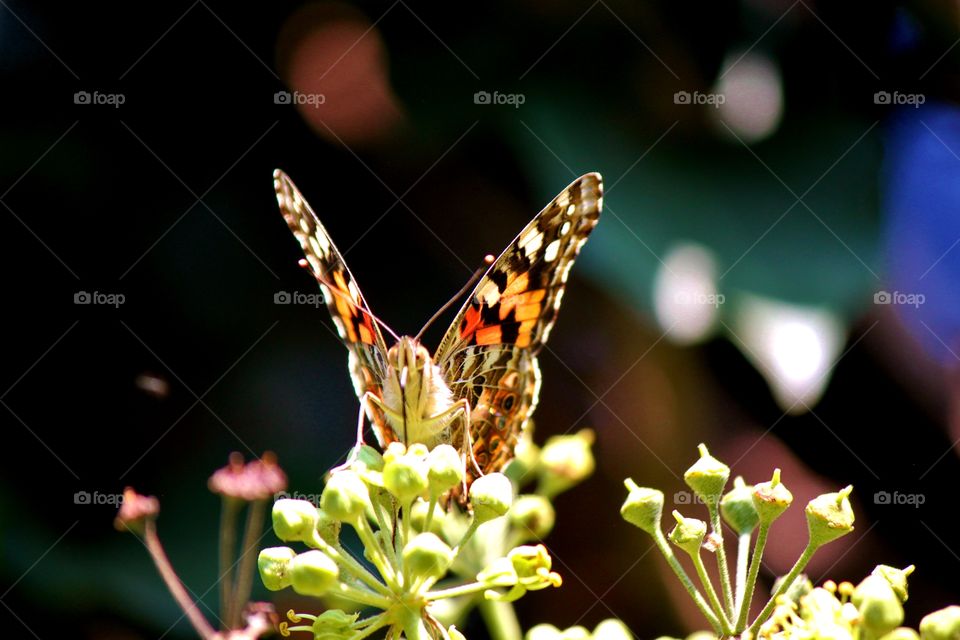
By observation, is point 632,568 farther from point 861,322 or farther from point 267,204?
point 267,204

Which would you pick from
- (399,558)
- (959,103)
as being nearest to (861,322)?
(959,103)

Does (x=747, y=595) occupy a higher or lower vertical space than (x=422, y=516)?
lower

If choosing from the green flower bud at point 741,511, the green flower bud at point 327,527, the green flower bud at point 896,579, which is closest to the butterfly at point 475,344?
the green flower bud at point 327,527

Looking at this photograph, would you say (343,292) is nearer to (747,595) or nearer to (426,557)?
(426,557)

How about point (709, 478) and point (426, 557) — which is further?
point (709, 478)

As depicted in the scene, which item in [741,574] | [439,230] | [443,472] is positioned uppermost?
[439,230]

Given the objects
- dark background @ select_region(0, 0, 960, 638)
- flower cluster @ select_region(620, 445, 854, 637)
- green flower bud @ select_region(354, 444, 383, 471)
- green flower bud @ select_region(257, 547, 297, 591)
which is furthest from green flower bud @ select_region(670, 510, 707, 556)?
dark background @ select_region(0, 0, 960, 638)

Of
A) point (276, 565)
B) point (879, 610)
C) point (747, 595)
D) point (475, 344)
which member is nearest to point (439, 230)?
point (475, 344)

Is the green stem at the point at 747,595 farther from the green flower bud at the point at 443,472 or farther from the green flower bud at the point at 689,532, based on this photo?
the green flower bud at the point at 443,472
